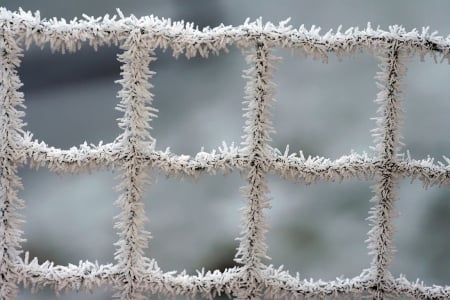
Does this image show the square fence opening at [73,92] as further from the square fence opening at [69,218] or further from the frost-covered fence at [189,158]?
the frost-covered fence at [189,158]

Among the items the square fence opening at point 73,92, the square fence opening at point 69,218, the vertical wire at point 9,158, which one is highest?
the square fence opening at point 73,92

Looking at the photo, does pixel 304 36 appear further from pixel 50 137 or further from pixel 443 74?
pixel 443 74

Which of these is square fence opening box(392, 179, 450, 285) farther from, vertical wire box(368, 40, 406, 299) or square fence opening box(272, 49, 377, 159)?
vertical wire box(368, 40, 406, 299)

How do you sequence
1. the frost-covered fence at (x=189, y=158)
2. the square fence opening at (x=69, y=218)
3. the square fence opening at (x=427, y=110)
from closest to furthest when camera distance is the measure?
the frost-covered fence at (x=189, y=158) → the square fence opening at (x=69, y=218) → the square fence opening at (x=427, y=110)

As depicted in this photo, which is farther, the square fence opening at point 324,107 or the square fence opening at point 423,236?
the square fence opening at point 324,107

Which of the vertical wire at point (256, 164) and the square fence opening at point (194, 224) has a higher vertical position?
the square fence opening at point (194, 224)

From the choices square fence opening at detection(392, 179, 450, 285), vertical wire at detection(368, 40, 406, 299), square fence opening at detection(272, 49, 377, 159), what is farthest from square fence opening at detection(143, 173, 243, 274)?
vertical wire at detection(368, 40, 406, 299)

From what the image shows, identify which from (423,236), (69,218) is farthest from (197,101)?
(423,236)

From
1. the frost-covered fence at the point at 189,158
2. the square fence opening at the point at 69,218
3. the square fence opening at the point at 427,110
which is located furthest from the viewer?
the square fence opening at the point at 427,110

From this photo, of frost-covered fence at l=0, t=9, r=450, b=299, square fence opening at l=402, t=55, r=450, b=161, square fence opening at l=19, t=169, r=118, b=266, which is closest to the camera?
frost-covered fence at l=0, t=9, r=450, b=299

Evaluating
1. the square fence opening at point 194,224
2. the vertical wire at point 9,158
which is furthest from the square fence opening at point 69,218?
the vertical wire at point 9,158
